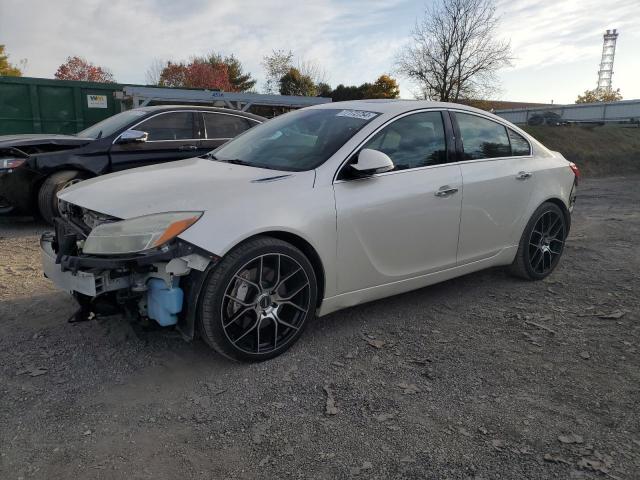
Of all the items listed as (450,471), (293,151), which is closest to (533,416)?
(450,471)

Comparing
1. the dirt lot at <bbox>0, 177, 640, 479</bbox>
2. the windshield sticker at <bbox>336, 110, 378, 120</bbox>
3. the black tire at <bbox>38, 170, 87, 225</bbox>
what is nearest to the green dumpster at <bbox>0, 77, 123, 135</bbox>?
the black tire at <bbox>38, 170, 87, 225</bbox>

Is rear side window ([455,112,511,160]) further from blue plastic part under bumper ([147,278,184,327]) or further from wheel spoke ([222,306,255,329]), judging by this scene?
blue plastic part under bumper ([147,278,184,327])

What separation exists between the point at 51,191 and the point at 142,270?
14.3 feet

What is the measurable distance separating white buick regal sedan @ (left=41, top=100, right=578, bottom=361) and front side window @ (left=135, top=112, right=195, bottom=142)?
10.4ft

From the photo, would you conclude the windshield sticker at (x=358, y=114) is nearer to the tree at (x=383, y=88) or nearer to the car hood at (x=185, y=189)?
the car hood at (x=185, y=189)

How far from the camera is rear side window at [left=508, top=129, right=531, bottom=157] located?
15.4ft

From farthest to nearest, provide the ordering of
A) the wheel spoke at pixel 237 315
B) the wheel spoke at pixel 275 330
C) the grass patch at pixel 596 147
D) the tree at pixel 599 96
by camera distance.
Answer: the tree at pixel 599 96
the grass patch at pixel 596 147
the wheel spoke at pixel 275 330
the wheel spoke at pixel 237 315

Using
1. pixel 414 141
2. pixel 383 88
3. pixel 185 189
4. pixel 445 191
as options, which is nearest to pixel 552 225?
pixel 445 191

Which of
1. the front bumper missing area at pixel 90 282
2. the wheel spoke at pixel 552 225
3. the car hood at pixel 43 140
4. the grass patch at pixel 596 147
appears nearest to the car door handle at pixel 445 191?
the wheel spoke at pixel 552 225

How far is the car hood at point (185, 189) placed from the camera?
2.96 meters

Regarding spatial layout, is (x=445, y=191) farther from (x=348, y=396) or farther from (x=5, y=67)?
(x=5, y=67)

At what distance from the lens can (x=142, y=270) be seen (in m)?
2.88

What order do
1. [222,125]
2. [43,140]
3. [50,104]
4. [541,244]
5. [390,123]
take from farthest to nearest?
[50,104], [222,125], [43,140], [541,244], [390,123]

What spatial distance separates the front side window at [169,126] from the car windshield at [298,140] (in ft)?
10.4
